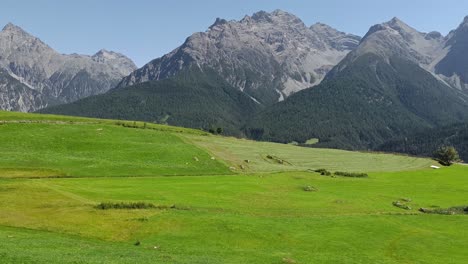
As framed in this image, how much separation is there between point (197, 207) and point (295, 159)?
87624 millimetres

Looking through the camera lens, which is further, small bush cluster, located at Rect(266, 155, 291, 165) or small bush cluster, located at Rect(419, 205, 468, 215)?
small bush cluster, located at Rect(266, 155, 291, 165)

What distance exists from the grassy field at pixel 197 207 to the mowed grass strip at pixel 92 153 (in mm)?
272

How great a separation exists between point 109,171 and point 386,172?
75.9 metres

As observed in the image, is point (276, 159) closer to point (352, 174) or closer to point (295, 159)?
point (295, 159)

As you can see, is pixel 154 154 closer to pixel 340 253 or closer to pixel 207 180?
pixel 207 180

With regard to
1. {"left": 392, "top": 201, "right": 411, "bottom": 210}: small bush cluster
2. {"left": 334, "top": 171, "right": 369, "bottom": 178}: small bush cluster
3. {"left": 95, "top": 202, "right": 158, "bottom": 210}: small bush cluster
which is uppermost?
{"left": 334, "top": 171, "right": 369, "bottom": 178}: small bush cluster

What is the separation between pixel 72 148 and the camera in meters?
118

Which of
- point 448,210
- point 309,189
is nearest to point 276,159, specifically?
point 309,189

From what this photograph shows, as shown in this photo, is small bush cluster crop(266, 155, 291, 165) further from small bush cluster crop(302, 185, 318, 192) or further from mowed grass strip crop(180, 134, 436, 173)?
small bush cluster crop(302, 185, 318, 192)

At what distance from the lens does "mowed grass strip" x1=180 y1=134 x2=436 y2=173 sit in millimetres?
130250

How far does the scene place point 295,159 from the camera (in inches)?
5930

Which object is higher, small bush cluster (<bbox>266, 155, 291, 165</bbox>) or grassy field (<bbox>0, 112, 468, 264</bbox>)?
small bush cluster (<bbox>266, 155, 291, 165</bbox>)

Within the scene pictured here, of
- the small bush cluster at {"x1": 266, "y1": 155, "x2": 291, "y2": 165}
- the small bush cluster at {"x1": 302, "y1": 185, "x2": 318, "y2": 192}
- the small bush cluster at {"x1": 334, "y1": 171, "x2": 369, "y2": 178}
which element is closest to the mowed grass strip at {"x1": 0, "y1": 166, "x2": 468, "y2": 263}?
the small bush cluster at {"x1": 302, "y1": 185, "x2": 318, "y2": 192}

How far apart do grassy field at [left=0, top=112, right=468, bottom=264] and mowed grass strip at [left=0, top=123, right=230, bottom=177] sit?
0.27m
